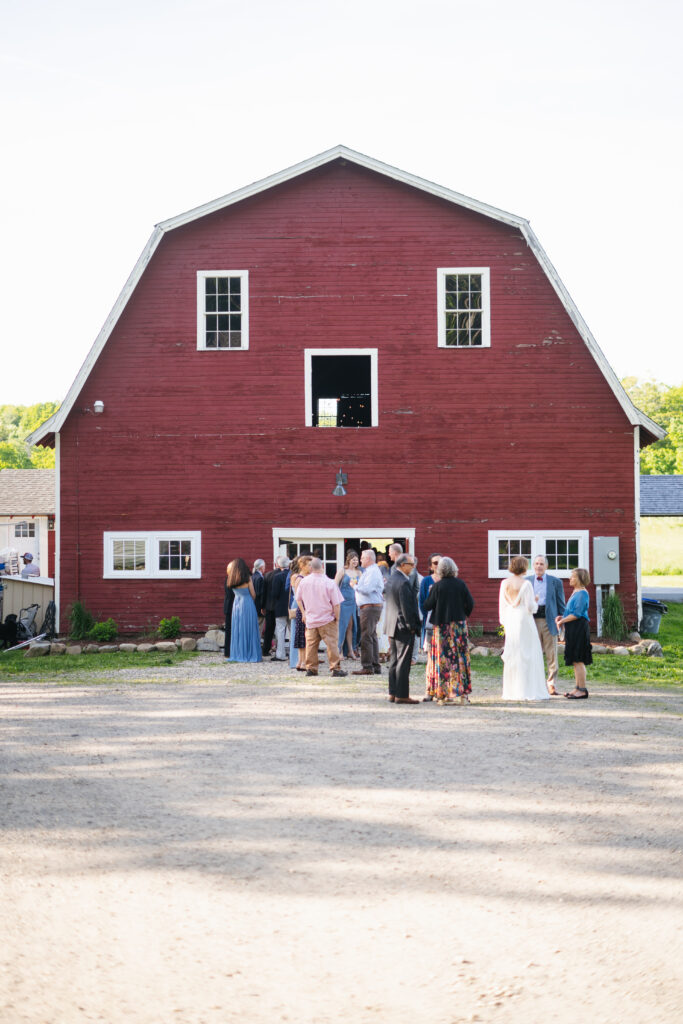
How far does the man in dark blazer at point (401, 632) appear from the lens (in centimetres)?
1227

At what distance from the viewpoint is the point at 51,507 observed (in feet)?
183

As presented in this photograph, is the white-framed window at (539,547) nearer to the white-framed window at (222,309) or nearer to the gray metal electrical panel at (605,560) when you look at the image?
the gray metal electrical panel at (605,560)

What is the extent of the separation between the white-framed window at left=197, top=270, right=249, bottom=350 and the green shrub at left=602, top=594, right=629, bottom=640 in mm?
8979

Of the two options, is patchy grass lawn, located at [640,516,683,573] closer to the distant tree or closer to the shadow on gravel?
the distant tree

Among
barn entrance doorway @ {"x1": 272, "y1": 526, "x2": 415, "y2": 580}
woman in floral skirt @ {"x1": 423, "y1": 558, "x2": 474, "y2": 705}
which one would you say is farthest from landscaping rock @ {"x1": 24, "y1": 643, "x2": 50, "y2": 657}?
woman in floral skirt @ {"x1": 423, "y1": 558, "x2": 474, "y2": 705}

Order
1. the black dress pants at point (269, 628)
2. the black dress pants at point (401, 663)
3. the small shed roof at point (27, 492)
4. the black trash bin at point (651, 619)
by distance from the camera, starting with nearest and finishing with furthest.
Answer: the black dress pants at point (401, 663) < the black dress pants at point (269, 628) < the black trash bin at point (651, 619) < the small shed roof at point (27, 492)

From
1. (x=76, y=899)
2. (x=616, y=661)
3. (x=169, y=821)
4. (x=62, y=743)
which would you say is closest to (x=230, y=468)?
(x=616, y=661)

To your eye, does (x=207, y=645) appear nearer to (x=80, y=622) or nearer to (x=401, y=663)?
(x=80, y=622)

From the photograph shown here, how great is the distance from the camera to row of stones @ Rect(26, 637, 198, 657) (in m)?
19.2

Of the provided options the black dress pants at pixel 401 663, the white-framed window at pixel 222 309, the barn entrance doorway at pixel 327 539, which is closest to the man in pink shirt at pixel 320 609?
the black dress pants at pixel 401 663

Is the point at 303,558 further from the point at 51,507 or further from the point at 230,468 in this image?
the point at 51,507

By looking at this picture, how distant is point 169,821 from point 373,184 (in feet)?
57.4

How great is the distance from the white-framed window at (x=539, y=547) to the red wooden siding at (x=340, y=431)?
164 mm

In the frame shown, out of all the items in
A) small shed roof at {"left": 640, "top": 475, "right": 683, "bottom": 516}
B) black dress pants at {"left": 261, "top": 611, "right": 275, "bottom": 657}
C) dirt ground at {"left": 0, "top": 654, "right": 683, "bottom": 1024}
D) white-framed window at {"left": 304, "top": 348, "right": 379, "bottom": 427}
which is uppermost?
white-framed window at {"left": 304, "top": 348, "right": 379, "bottom": 427}
